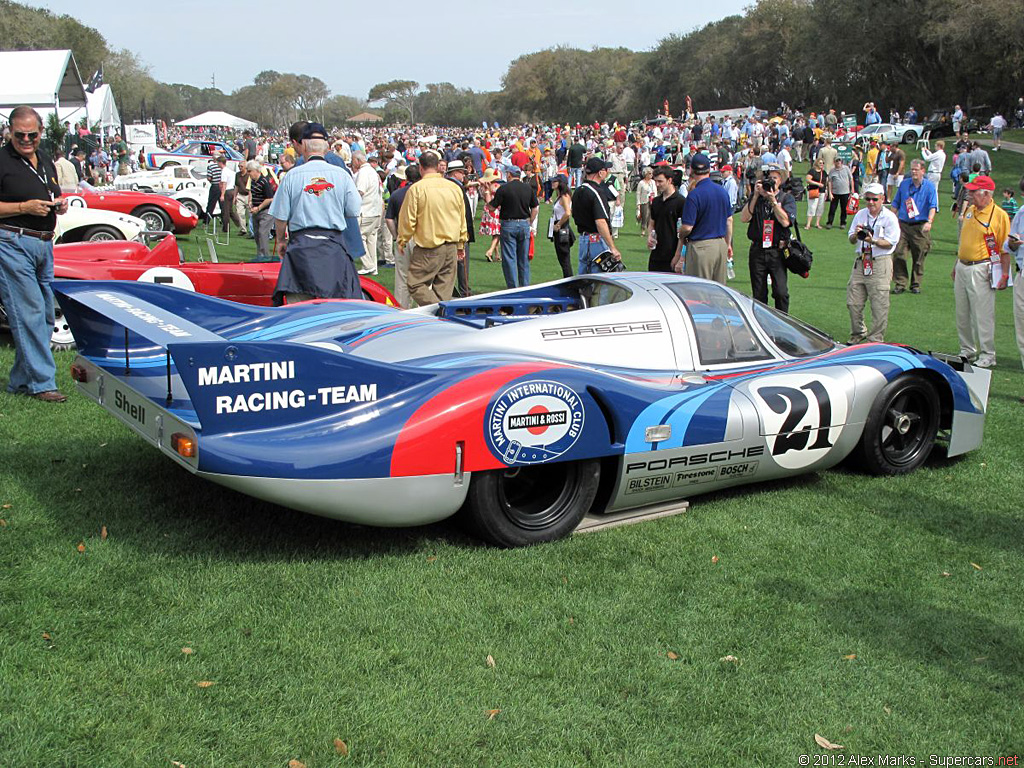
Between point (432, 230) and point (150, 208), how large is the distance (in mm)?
9989

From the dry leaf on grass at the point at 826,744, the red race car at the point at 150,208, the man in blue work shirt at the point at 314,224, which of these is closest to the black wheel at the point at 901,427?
the dry leaf on grass at the point at 826,744

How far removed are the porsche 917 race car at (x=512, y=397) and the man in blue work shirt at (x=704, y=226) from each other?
3019 millimetres

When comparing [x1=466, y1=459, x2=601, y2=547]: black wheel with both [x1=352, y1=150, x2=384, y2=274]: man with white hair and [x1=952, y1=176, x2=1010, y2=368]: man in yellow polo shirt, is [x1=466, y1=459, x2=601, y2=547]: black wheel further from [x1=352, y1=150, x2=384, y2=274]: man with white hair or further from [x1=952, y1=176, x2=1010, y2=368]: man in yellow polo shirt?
[x1=352, y1=150, x2=384, y2=274]: man with white hair

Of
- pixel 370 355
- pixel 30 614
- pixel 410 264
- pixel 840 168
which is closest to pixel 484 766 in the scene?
pixel 30 614

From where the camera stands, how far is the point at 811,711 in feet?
12.1

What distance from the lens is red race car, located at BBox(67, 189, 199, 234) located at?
17.2m

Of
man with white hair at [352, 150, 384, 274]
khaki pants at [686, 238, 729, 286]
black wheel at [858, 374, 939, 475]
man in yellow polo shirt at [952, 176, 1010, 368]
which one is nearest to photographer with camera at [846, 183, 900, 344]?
man in yellow polo shirt at [952, 176, 1010, 368]

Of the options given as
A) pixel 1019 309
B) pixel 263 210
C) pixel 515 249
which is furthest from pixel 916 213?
pixel 263 210

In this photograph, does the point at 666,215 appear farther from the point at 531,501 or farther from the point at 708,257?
the point at 531,501

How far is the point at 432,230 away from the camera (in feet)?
31.8

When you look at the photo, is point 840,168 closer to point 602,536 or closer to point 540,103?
point 602,536

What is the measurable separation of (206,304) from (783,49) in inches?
2908

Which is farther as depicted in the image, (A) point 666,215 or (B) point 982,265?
(A) point 666,215

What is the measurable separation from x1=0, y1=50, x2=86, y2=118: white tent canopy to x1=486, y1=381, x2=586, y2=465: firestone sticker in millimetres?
31091
